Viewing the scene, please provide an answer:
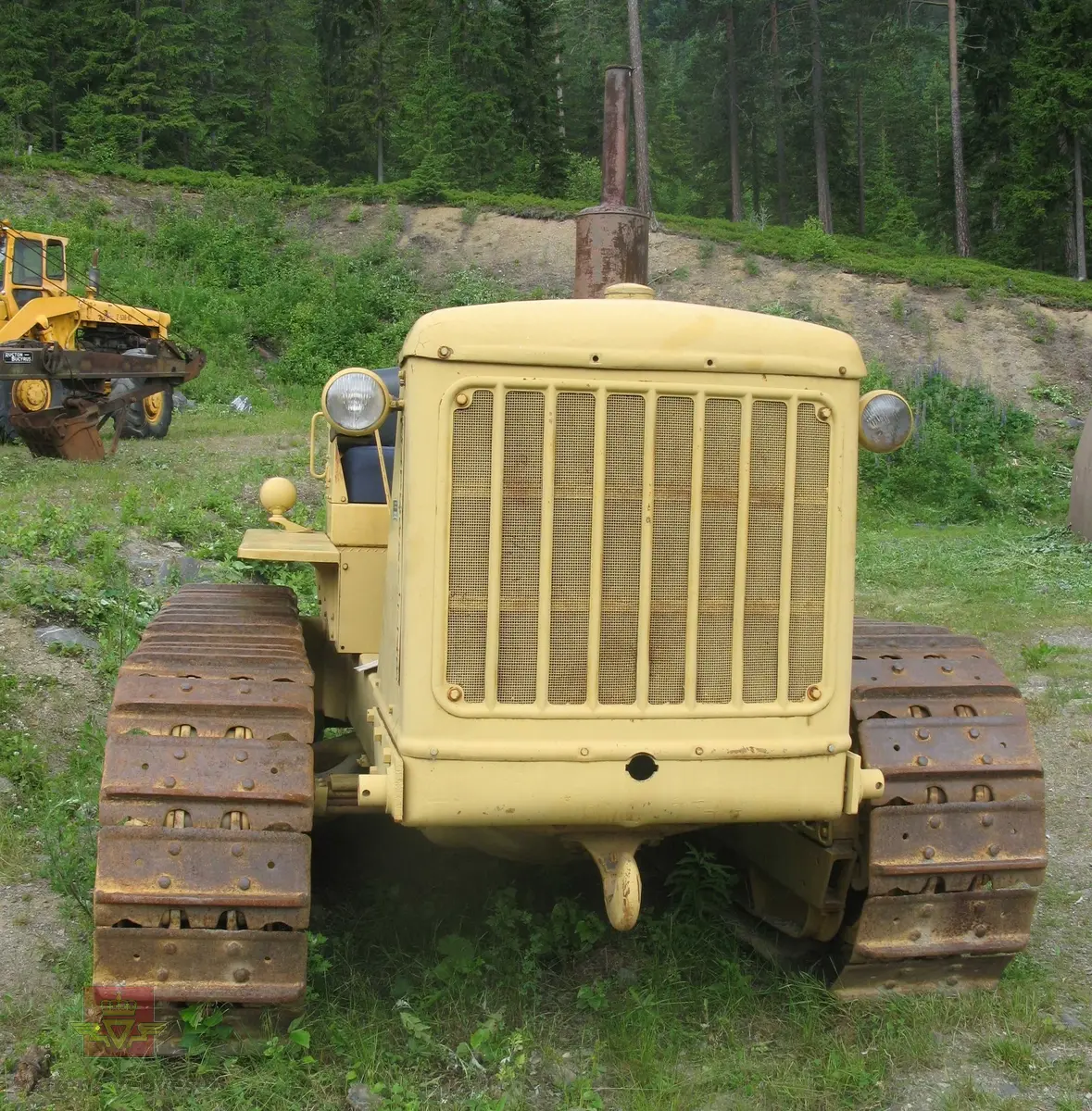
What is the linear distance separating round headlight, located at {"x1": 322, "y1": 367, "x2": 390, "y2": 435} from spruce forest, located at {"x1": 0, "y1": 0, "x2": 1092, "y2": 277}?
1120 inches

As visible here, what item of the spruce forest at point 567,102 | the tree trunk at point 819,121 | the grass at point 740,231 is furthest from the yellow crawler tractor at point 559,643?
the tree trunk at point 819,121

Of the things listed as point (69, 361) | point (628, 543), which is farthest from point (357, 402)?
point (69, 361)

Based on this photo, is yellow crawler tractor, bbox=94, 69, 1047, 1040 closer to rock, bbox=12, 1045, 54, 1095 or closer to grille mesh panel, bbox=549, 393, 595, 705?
grille mesh panel, bbox=549, 393, 595, 705

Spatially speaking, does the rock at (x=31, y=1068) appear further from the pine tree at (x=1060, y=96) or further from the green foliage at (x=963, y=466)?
the pine tree at (x=1060, y=96)

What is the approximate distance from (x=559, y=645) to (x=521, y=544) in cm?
28

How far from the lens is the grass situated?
2789cm

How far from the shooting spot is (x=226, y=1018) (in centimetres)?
383

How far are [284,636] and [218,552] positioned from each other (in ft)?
19.5

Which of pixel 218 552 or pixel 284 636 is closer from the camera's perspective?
pixel 284 636

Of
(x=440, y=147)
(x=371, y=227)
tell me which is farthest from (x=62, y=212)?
(x=440, y=147)

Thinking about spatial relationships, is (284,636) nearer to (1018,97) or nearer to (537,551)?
(537,551)

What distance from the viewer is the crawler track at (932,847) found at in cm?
423

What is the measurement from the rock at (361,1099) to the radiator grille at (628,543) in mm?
1036

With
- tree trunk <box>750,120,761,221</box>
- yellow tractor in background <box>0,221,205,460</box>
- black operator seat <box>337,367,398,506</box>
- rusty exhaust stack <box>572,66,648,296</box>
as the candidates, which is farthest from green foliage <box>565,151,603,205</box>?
rusty exhaust stack <box>572,66,648,296</box>
